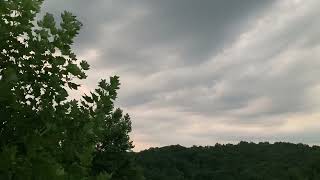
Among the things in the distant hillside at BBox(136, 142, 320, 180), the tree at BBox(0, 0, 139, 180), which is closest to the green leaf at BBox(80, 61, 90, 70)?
the tree at BBox(0, 0, 139, 180)

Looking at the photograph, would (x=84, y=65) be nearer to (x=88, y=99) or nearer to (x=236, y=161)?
(x=88, y=99)

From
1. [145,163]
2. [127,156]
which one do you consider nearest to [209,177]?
[145,163]

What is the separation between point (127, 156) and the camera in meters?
37.4

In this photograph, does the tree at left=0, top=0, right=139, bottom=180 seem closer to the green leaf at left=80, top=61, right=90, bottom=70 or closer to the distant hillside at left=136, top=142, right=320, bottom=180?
the green leaf at left=80, top=61, right=90, bottom=70


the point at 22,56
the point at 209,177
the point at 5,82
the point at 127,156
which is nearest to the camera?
the point at 5,82

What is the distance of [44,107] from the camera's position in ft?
14.9

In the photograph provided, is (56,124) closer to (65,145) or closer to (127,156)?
(65,145)

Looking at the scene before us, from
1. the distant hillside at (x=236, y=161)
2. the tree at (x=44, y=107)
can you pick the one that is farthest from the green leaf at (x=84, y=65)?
the distant hillside at (x=236, y=161)

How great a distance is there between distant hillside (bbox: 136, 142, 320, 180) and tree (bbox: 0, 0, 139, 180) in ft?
380

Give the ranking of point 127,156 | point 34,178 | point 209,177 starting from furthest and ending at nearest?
point 209,177, point 127,156, point 34,178

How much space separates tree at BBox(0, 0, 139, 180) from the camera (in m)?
4.04

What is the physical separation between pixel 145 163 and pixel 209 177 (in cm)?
2230

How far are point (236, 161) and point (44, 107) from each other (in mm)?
157911

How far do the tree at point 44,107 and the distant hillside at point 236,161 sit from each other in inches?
4563
